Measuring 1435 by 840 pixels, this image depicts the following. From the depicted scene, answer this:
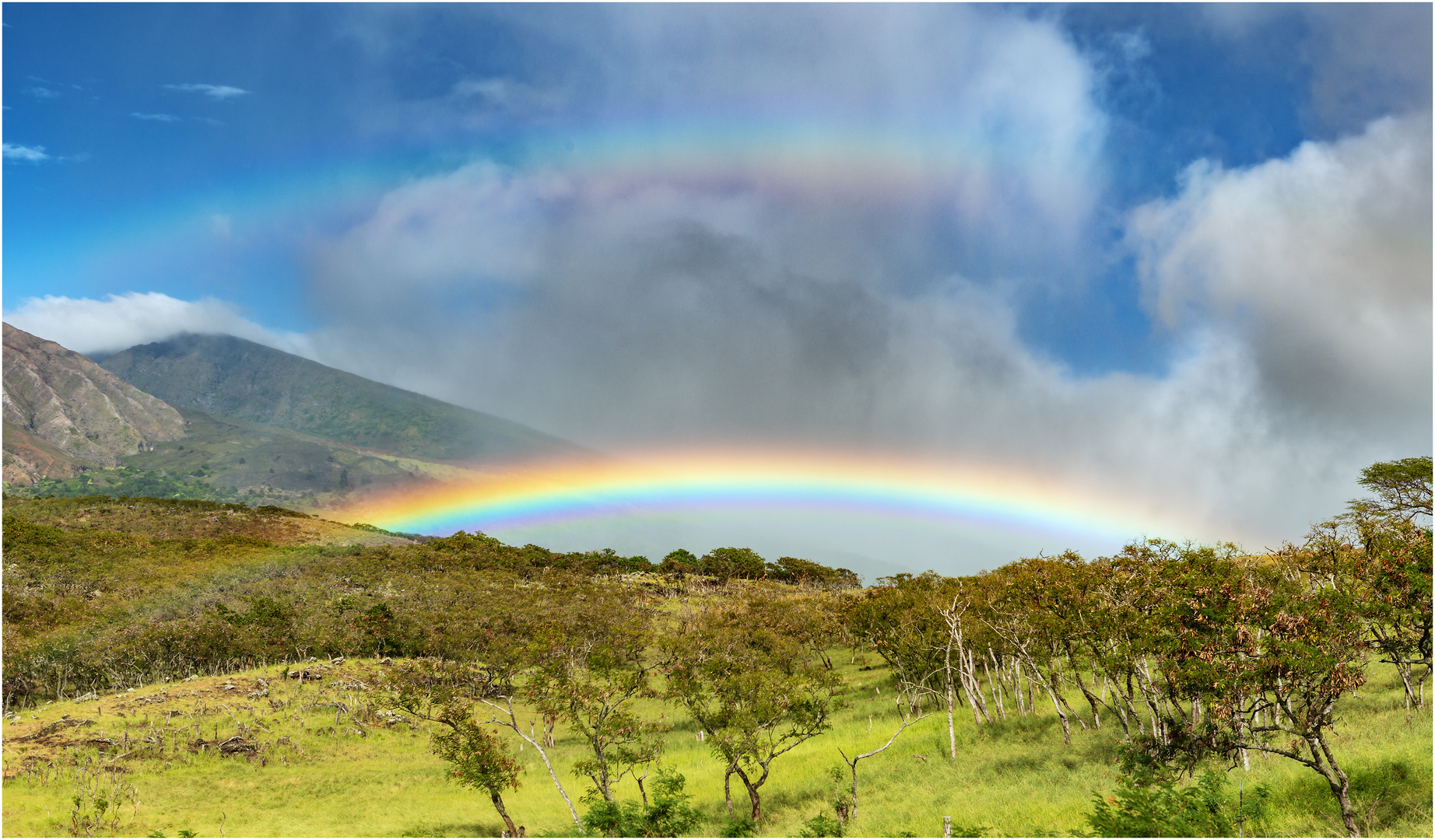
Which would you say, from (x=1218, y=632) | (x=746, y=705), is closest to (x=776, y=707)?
(x=746, y=705)

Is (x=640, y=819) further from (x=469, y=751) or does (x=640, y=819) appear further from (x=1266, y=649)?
(x=1266, y=649)

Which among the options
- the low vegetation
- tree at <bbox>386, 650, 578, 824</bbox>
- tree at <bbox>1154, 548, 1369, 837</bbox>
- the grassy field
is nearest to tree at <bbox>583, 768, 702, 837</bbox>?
the low vegetation

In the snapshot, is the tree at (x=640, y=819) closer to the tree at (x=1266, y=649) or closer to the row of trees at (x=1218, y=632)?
the row of trees at (x=1218, y=632)

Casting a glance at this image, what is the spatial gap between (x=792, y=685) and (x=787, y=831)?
7.44 meters

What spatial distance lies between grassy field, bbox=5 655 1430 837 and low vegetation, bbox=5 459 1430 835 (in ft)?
0.87

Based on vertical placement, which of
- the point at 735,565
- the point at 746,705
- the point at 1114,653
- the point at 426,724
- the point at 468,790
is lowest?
the point at 426,724

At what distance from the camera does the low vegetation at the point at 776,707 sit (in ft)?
78.4

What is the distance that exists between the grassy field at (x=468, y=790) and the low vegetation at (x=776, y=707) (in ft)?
0.87

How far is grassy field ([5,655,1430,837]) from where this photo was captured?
2927 centimetres

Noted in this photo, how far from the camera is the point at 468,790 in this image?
1948 inches

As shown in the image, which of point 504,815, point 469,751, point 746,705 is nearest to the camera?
point 504,815

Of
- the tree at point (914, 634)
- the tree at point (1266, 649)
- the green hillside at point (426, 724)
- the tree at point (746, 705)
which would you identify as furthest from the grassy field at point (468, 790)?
the tree at point (1266, 649)

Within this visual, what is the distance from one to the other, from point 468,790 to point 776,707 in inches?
1017

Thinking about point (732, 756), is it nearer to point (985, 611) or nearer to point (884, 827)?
point (884, 827)
